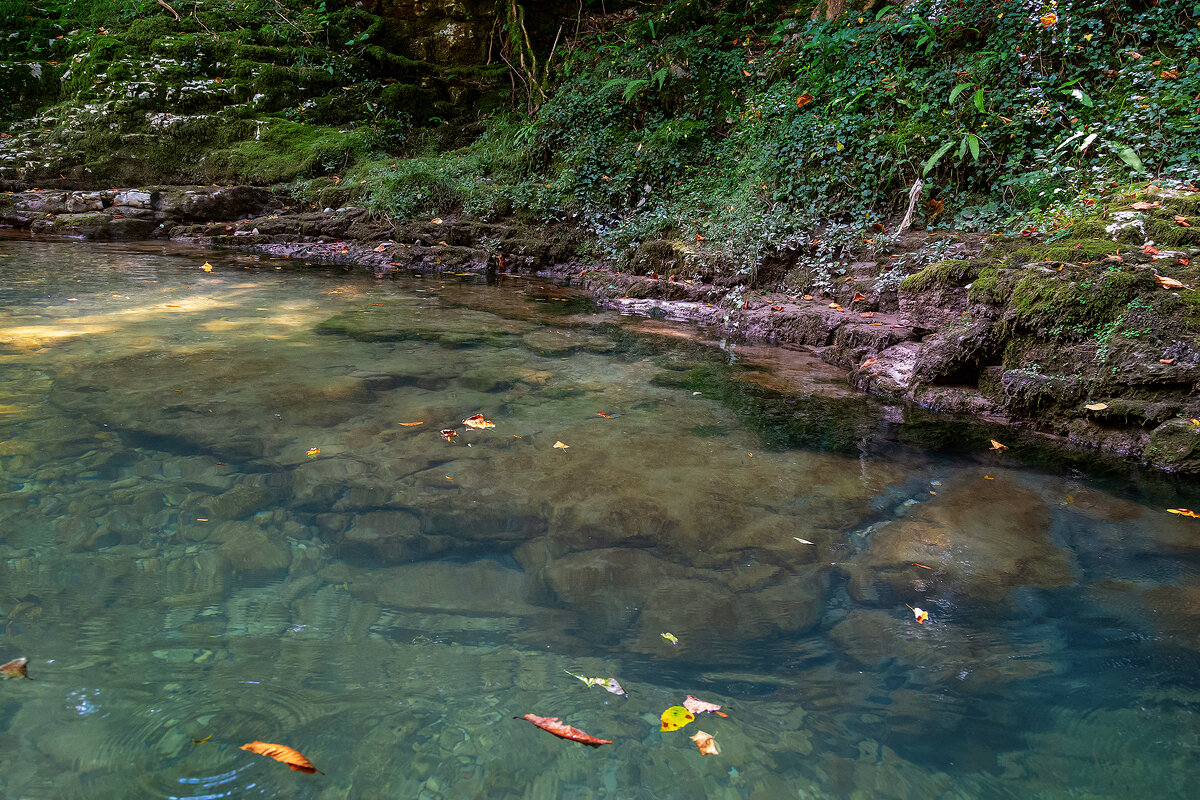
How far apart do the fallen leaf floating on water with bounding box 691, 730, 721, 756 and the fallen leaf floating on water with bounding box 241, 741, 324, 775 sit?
920 millimetres

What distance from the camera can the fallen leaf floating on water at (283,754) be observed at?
5.01ft

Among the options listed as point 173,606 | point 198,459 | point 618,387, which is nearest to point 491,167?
point 618,387

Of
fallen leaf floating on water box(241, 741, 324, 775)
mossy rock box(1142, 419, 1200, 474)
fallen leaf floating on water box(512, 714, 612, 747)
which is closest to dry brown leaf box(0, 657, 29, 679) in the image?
fallen leaf floating on water box(241, 741, 324, 775)

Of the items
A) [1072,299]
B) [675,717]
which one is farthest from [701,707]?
[1072,299]

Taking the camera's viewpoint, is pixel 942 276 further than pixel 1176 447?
Yes

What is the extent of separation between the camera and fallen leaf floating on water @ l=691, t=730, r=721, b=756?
1659 millimetres

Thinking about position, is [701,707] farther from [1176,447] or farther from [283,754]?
[1176,447]

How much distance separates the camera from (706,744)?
1678 mm

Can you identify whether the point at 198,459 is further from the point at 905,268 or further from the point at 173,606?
the point at 905,268

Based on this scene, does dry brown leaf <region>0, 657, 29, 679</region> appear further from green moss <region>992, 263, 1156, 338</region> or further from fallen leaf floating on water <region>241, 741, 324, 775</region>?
green moss <region>992, 263, 1156, 338</region>

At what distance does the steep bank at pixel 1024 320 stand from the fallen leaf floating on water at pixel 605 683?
3481mm

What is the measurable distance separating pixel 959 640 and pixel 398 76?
53.1 feet

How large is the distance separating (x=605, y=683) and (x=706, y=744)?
1.10 feet

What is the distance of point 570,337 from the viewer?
20.1 ft
